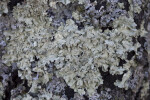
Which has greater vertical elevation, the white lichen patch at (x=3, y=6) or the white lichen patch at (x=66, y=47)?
the white lichen patch at (x=3, y=6)

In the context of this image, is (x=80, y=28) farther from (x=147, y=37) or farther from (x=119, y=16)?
(x=147, y=37)

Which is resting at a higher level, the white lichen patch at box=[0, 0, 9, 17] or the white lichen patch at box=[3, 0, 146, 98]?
the white lichen patch at box=[0, 0, 9, 17]

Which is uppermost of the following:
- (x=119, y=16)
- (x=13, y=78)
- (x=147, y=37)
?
(x=119, y=16)

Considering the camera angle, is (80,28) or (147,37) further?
(147,37)

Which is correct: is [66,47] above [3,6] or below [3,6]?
below

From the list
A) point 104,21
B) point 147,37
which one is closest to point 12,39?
point 104,21

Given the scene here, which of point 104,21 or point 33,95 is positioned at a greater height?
point 104,21

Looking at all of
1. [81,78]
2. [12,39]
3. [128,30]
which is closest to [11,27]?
[12,39]

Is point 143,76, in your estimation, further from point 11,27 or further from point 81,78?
point 11,27
